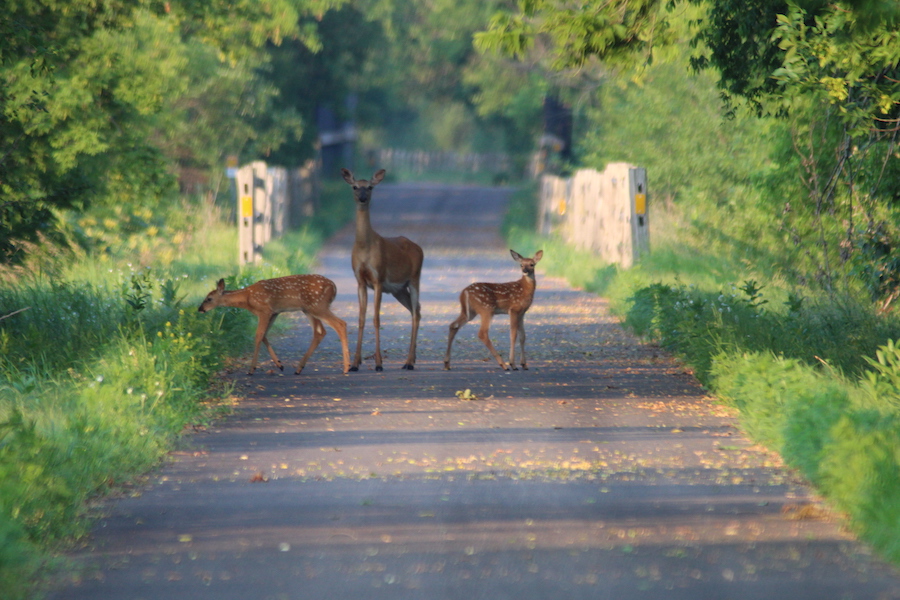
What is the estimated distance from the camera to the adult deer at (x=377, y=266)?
12.1m

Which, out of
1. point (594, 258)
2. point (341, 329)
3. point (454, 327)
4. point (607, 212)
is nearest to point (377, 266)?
point (341, 329)

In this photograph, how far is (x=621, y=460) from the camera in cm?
812

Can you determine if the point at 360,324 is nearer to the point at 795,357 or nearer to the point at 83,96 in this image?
the point at 795,357

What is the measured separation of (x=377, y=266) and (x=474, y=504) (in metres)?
5.68

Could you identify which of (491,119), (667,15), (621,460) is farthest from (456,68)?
(621,460)

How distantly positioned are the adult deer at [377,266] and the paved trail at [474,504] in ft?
1.54

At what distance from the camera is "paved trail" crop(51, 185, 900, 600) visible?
553 cm

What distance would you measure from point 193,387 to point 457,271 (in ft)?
48.3

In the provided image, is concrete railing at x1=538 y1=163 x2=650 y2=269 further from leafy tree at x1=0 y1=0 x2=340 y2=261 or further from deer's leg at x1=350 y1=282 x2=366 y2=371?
deer's leg at x1=350 y1=282 x2=366 y2=371

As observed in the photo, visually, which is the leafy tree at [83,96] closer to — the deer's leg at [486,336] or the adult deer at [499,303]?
the adult deer at [499,303]

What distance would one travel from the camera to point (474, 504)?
22.7 ft

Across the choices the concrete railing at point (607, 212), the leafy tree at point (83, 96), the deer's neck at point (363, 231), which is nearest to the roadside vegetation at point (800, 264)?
the concrete railing at point (607, 212)

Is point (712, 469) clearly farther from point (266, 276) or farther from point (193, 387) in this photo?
point (266, 276)

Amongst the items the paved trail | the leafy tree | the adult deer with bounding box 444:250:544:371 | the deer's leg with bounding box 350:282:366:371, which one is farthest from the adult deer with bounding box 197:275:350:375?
the leafy tree
